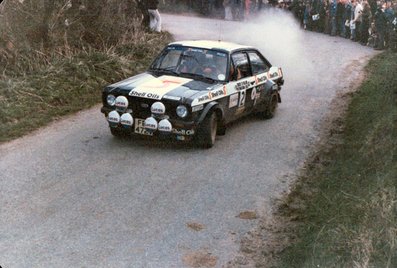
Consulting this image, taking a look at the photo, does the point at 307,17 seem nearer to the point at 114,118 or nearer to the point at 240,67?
the point at 240,67

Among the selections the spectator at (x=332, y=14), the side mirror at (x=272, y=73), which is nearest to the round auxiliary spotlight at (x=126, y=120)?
the side mirror at (x=272, y=73)

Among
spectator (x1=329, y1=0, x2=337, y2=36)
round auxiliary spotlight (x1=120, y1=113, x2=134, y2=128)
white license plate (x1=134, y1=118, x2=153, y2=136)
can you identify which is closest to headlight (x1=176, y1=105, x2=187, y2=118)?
white license plate (x1=134, y1=118, x2=153, y2=136)

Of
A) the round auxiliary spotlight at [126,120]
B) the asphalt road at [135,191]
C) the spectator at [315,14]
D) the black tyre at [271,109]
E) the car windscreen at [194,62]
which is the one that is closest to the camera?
the asphalt road at [135,191]

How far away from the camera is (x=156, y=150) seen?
28.5ft

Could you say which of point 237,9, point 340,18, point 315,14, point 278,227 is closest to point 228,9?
point 237,9

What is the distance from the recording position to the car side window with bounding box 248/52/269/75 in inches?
419

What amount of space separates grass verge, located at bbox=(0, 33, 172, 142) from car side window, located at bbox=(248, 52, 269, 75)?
3524mm

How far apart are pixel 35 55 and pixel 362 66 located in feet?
32.8

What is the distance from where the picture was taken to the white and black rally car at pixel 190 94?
847 cm

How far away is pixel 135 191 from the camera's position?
277 inches

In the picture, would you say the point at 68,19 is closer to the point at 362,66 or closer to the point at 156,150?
the point at 156,150

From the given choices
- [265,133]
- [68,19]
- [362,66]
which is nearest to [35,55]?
[68,19]

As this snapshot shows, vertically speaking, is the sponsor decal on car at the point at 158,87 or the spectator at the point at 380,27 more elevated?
the sponsor decal on car at the point at 158,87

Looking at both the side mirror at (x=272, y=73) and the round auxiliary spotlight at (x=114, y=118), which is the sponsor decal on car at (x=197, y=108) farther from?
the side mirror at (x=272, y=73)
